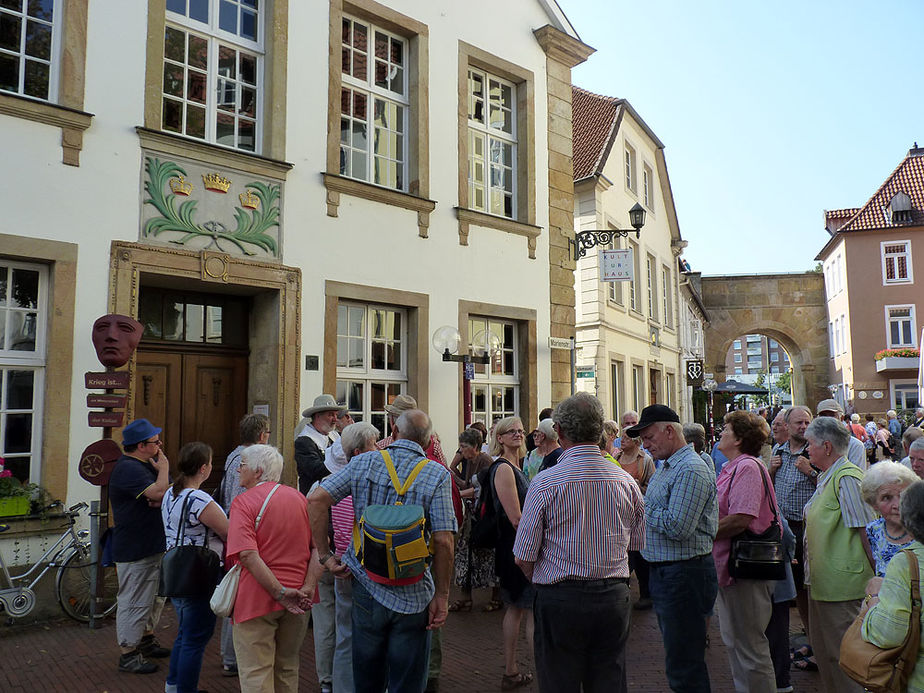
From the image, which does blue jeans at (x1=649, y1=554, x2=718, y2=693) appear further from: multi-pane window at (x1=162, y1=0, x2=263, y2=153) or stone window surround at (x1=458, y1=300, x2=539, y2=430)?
stone window surround at (x1=458, y1=300, x2=539, y2=430)

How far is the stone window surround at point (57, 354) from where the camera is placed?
6.74 m

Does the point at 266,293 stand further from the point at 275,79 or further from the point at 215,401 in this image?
the point at 275,79

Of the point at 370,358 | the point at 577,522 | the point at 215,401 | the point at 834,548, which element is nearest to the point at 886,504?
the point at 834,548

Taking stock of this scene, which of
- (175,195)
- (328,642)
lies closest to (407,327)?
(175,195)

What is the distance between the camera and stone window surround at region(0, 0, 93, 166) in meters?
6.89

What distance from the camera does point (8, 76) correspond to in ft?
22.6

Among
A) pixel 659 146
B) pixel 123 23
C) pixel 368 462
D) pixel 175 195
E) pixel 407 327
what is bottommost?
pixel 368 462

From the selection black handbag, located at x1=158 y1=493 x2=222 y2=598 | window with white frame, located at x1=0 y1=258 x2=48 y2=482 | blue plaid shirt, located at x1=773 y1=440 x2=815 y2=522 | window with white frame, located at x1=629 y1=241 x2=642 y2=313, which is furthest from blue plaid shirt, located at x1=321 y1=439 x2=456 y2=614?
window with white frame, located at x1=629 y1=241 x2=642 y2=313

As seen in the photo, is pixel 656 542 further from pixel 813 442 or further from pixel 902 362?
pixel 902 362

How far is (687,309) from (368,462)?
28768 millimetres

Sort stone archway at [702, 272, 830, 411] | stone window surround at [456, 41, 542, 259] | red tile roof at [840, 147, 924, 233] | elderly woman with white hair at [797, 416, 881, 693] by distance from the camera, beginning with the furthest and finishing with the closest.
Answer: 1. stone archway at [702, 272, 830, 411]
2. red tile roof at [840, 147, 924, 233]
3. stone window surround at [456, 41, 542, 259]
4. elderly woman with white hair at [797, 416, 881, 693]

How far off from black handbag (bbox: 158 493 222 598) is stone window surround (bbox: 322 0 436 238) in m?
5.48

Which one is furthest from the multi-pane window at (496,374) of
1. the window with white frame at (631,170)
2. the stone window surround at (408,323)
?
the window with white frame at (631,170)

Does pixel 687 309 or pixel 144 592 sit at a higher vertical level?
pixel 687 309
